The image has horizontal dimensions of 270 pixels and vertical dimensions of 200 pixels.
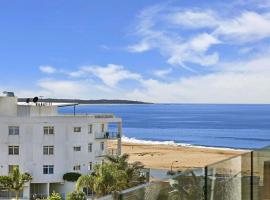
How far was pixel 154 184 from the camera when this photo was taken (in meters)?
5.79

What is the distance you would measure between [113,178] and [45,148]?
1264 centimetres

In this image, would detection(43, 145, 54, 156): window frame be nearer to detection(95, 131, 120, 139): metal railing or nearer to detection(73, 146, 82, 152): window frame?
detection(73, 146, 82, 152): window frame

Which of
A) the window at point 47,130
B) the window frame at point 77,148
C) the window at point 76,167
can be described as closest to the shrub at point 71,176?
the window at point 76,167

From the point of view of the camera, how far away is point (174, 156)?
95.0 metres

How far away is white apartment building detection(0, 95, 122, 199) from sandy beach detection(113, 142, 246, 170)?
36.5m

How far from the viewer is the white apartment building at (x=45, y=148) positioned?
4097 cm

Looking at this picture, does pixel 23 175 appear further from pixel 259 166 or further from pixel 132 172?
pixel 259 166

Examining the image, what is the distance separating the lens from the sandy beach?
83375 millimetres

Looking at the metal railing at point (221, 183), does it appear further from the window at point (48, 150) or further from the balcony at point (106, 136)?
the balcony at point (106, 136)

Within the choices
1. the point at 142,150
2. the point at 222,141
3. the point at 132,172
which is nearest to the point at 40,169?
the point at 132,172

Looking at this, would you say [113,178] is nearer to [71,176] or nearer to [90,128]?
[71,176]

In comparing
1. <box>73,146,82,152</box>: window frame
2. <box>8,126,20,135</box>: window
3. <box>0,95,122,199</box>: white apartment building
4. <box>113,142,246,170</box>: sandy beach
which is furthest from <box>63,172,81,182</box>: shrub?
<box>113,142,246,170</box>: sandy beach

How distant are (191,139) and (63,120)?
98.5 metres

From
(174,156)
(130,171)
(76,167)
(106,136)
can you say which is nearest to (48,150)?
(76,167)
